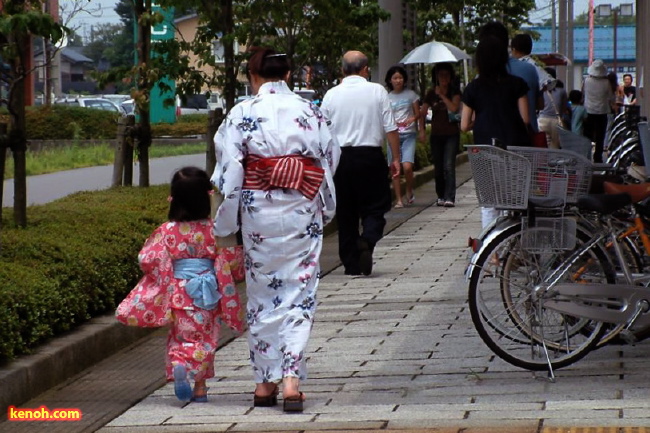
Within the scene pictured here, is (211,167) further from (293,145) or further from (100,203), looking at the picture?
(293,145)

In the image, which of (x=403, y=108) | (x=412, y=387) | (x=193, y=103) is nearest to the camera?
(x=412, y=387)

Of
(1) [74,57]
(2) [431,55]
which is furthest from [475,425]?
(1) [74,57]

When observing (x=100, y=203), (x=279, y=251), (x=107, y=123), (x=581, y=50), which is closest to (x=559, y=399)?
(x=279, y=251)

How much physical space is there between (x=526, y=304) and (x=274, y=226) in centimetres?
137

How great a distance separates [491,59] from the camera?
8273 millimetres

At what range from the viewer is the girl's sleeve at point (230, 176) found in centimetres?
576

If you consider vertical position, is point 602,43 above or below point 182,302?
above

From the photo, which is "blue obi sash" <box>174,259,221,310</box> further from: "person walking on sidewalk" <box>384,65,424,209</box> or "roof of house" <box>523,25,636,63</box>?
"roof of house" <box>523,25,636,63</box>

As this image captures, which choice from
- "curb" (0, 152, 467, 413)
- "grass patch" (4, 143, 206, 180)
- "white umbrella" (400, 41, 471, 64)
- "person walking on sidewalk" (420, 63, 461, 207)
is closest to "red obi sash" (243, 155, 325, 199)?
"curb" (0, 152, 467, 413)

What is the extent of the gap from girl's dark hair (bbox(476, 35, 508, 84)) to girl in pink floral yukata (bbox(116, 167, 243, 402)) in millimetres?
2814

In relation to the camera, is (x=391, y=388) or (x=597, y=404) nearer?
(x=597, y=404)

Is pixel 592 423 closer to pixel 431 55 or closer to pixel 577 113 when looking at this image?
pixel 431 55

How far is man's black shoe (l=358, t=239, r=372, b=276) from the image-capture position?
10.1m

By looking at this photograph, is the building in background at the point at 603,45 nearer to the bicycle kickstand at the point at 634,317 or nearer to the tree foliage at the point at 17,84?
the tree foliage at the point at 17,84
